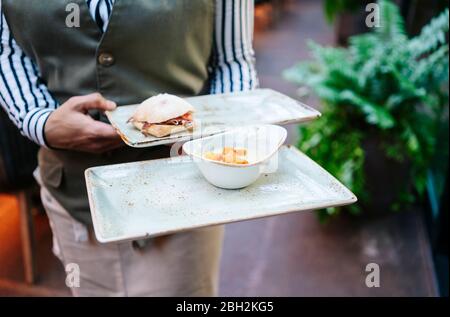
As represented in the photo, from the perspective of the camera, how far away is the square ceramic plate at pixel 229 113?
0.84 metres

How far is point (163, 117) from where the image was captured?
2.79 feet

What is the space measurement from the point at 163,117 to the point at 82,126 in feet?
0.62

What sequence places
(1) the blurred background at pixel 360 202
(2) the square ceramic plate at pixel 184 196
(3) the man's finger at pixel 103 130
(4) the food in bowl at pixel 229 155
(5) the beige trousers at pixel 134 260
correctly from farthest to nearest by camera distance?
(1) the blurred background at pixel 360 202 → (5) the beige trousers at pixel 134 260 → (3) the man's finger at pixel 103 130 → (4) the food in bowl at pixel 229 155 → (2) the square ceramic plate at pixel 184 196

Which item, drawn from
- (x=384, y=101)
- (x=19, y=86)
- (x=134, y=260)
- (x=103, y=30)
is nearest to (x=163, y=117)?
(x=103, y=30)

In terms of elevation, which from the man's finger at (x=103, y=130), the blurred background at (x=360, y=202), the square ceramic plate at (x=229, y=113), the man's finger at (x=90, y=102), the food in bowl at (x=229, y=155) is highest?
the man's finger at (x=90, y=102)

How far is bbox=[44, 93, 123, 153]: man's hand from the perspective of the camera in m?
0.93

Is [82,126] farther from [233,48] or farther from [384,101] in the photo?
[384,101]

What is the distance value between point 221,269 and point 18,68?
156 centimetres

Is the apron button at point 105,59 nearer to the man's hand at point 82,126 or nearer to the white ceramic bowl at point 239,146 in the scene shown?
the man's hand at point 82,126

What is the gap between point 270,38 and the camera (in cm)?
671

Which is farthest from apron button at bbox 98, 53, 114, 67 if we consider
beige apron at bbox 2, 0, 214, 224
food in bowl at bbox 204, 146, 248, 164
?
food in bowl at bbox 204, 146, 248, 164

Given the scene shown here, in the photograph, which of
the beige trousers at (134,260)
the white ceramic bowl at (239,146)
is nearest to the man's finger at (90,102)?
the white ceramic bowl at (239,146)

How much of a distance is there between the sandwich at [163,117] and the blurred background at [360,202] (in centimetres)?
130
